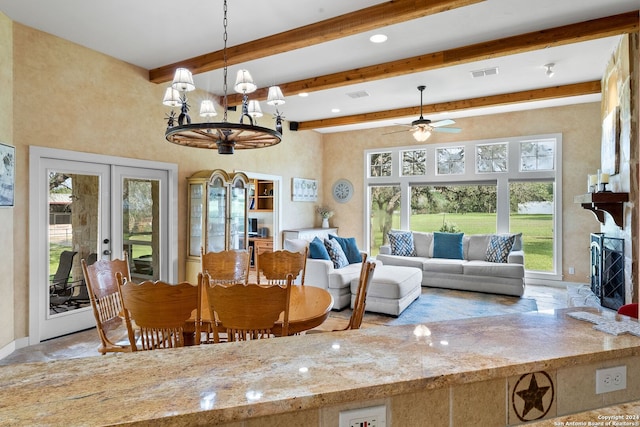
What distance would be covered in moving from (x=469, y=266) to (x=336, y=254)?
220 centimetres

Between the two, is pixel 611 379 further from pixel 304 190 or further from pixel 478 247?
pixel 304 190

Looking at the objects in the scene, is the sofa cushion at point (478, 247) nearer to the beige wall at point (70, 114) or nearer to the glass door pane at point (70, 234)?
the beige wall at point (70, 114)

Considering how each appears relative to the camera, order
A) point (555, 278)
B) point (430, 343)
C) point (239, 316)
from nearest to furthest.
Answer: point (430, 343) → point (239, 316) → point (555, 278)

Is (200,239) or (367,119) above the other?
(367,119)

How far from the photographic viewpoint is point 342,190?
8305 mm

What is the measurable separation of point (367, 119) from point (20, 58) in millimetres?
4946

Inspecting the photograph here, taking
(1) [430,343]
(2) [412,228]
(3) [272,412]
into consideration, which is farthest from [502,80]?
(3) [272,412]

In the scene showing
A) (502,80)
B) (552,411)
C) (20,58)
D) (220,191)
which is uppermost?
(502,80)

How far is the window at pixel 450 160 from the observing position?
7184mm

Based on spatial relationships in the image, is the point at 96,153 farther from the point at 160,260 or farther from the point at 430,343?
the point at 430,343

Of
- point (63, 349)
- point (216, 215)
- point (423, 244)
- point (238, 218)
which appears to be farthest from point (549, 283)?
point (63, 349)

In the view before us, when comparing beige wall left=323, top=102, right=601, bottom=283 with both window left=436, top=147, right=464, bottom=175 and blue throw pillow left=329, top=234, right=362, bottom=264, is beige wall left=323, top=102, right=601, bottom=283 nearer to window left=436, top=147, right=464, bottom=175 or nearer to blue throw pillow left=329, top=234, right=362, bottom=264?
window left=436, top=147, right=464, bottom=175

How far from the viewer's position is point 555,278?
6355 mm

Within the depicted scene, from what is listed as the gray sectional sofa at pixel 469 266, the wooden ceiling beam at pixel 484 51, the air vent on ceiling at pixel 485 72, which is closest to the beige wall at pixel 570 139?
the gray sectional sofa at pixel 469 266
